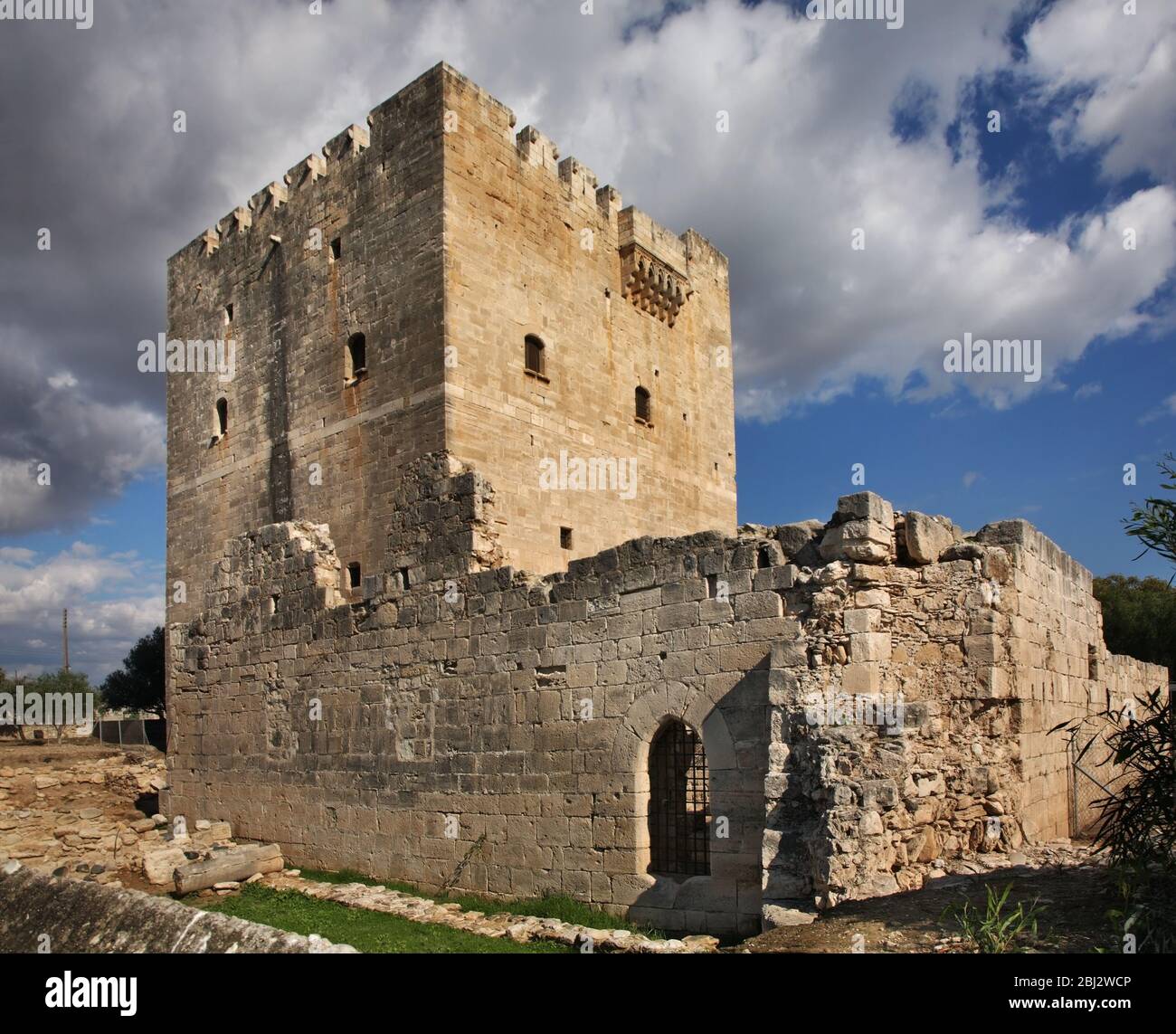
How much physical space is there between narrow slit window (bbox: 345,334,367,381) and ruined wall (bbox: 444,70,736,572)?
89.1 inches

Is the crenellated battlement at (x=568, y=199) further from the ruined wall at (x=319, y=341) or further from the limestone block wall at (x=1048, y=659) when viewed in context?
the limestone block wall at (x=1048, y=659)

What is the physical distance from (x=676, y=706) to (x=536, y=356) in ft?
31.7

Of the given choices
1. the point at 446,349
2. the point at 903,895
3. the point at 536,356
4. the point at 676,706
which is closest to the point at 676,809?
the point at 676,706

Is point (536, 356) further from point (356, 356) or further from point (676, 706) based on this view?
point (676, 706)

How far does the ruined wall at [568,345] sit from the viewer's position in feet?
51.6

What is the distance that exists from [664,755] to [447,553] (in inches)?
137

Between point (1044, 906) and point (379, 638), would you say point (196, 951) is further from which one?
point (379, 638)

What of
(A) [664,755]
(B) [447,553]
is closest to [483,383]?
(B) [447,553]

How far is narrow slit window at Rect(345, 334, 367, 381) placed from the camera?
1677 centimetres

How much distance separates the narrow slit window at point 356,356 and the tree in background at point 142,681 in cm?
2135

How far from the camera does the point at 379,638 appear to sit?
459 inches

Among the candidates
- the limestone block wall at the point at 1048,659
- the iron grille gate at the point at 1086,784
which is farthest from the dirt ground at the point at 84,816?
the iron grille gate at the point at 1086,784

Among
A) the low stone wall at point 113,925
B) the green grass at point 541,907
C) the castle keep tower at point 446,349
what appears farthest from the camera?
the castle keep tower at point 446,349

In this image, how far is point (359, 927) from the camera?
29.6 feet
